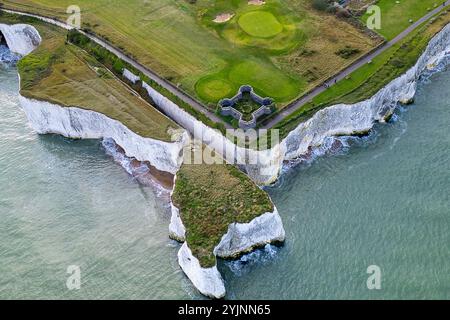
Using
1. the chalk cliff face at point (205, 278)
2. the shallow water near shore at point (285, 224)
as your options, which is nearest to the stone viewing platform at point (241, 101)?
the shallow water near shore at point (285, 224)

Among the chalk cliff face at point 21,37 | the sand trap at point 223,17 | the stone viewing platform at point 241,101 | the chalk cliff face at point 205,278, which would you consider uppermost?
the sand trap at point 223,17

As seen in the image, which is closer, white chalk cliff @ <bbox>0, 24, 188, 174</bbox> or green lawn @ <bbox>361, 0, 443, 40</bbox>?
white chalk cliff @ <bbox>0, 24, 188, 174</bbox>

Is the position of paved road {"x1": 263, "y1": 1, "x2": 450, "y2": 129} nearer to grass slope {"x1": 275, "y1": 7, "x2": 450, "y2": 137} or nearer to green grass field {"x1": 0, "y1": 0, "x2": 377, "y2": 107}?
grass slope {"x1": 275, "y1": 7, "x2": 450, "y2": 137}

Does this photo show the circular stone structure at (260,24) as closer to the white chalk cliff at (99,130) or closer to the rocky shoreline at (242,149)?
the rocky shoreline at (242,149)

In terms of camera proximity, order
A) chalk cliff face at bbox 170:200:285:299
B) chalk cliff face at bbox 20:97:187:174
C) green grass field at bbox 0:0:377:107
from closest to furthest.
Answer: chalk cliff face at bbox 170:200:285:299 < chalk cliff face at bbox 20:97:187:174 < green grass field at bbox 0:0:377:107

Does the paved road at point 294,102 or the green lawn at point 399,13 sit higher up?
the green lawn at point 399,13

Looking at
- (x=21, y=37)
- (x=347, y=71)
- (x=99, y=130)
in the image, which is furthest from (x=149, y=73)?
(x=347, y=71)

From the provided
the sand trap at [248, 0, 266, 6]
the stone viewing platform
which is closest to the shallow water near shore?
the stone viewing platform

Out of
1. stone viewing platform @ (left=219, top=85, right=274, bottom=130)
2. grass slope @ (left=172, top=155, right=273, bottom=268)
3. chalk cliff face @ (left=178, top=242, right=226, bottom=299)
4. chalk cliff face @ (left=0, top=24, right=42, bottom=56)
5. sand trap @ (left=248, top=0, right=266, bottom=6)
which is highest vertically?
sand trap @ (left=248, top=0, right=266, bottom=6)
